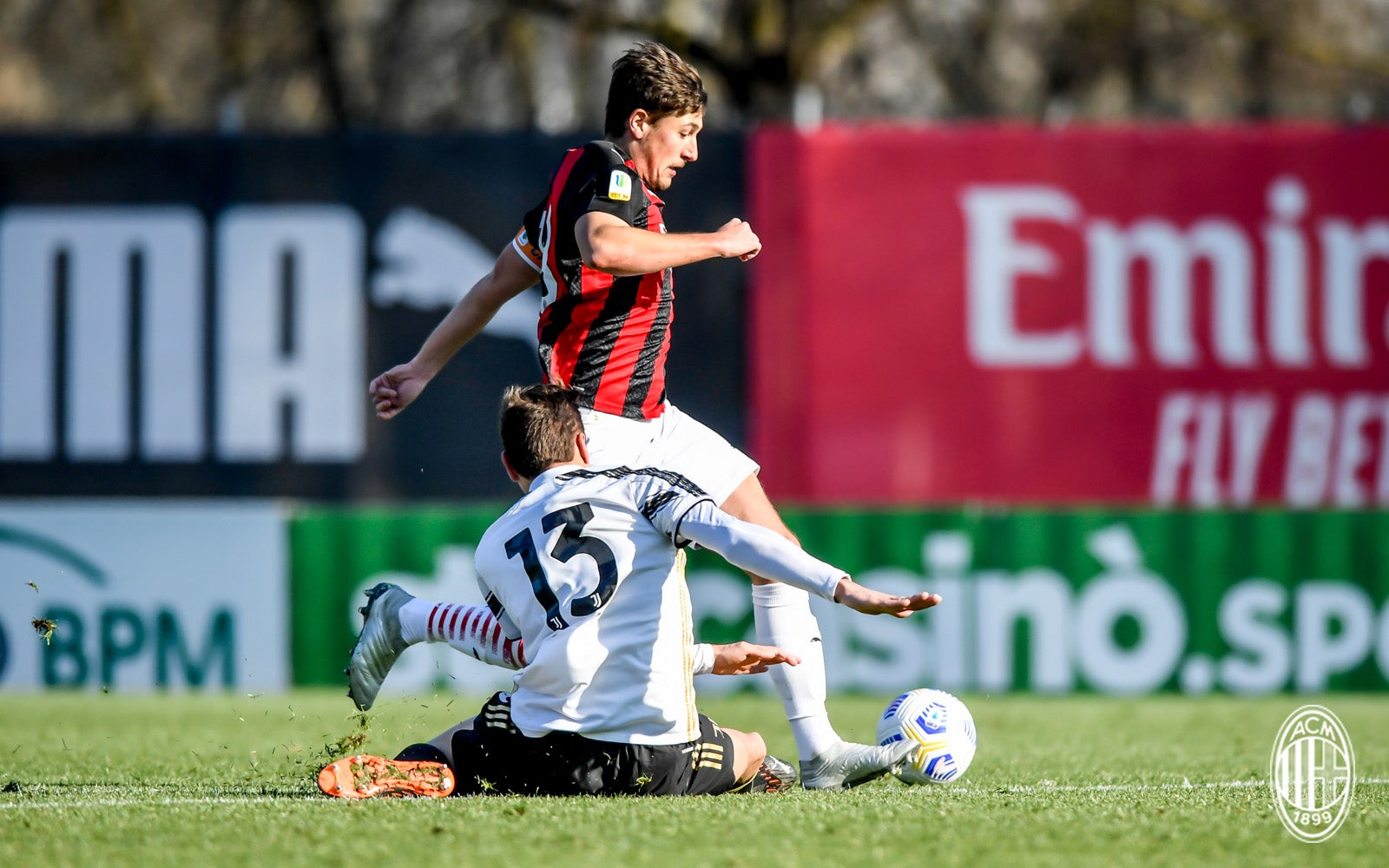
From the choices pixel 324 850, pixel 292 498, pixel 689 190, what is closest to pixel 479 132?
pixel 689 190

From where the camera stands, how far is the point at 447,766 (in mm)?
4574

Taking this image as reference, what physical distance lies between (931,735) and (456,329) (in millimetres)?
2025

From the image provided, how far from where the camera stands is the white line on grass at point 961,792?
4.49 metres

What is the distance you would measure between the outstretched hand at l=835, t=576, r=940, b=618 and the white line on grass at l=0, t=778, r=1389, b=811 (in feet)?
3.44

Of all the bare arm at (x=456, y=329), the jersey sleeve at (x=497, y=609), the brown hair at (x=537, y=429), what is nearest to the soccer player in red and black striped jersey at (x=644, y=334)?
the bare arm at (x=456, y=329)

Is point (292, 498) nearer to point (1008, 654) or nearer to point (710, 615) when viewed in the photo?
point (710, 615)

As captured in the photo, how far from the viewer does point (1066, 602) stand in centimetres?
964

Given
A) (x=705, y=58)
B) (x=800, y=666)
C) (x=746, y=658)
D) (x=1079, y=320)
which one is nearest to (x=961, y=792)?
(x=800, y=666)

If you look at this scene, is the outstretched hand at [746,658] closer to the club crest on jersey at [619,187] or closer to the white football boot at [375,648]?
the white football boot at [375,648]

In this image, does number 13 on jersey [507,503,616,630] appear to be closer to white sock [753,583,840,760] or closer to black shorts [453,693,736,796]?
black shorts [453,693,736,796]

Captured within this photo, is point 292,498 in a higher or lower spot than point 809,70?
lower

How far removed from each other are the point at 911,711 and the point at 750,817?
950 millimetres

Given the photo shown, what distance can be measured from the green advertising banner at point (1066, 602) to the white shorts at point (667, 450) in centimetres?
465

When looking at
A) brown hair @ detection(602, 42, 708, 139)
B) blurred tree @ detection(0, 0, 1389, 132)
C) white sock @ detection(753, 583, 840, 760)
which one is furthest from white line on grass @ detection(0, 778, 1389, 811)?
blurred tree @ detection(0, 0, 1389, 132)
